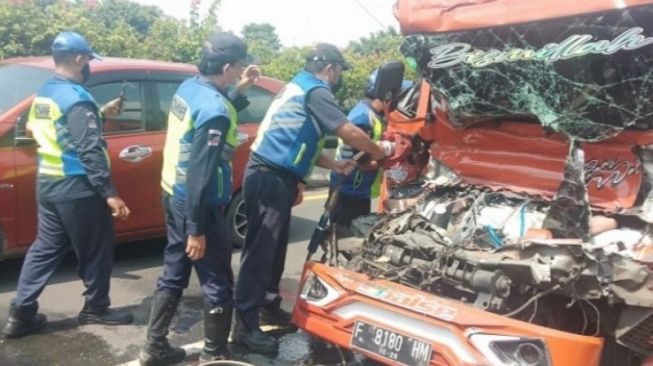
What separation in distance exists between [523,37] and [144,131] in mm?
3090

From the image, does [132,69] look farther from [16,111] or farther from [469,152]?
[469,152]

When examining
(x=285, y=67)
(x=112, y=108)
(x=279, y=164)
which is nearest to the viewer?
(x=279, y=164)

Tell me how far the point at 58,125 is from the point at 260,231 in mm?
1355

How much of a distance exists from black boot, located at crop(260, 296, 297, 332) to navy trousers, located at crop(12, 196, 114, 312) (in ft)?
3.30

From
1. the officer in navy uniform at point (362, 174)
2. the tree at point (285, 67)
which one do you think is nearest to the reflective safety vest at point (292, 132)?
the officer in navy uniform at point (362, 174)

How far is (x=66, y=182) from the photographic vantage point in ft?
13.9

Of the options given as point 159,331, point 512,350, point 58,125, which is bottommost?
point 159,331

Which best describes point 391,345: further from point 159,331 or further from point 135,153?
point 135,153

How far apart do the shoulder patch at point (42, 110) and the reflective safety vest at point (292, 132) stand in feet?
4.21

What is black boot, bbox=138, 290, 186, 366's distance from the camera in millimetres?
3883

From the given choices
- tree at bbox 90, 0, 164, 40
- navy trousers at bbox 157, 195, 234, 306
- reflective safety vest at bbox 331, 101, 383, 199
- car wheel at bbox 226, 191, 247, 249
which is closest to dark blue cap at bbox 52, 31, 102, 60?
navy trousers at bbox 157, 195, 234, 306

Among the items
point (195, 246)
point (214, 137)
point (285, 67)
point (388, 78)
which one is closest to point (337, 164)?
point (388, 78)

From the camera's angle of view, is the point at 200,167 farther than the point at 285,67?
No

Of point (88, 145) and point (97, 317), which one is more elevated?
point (88, 145)
